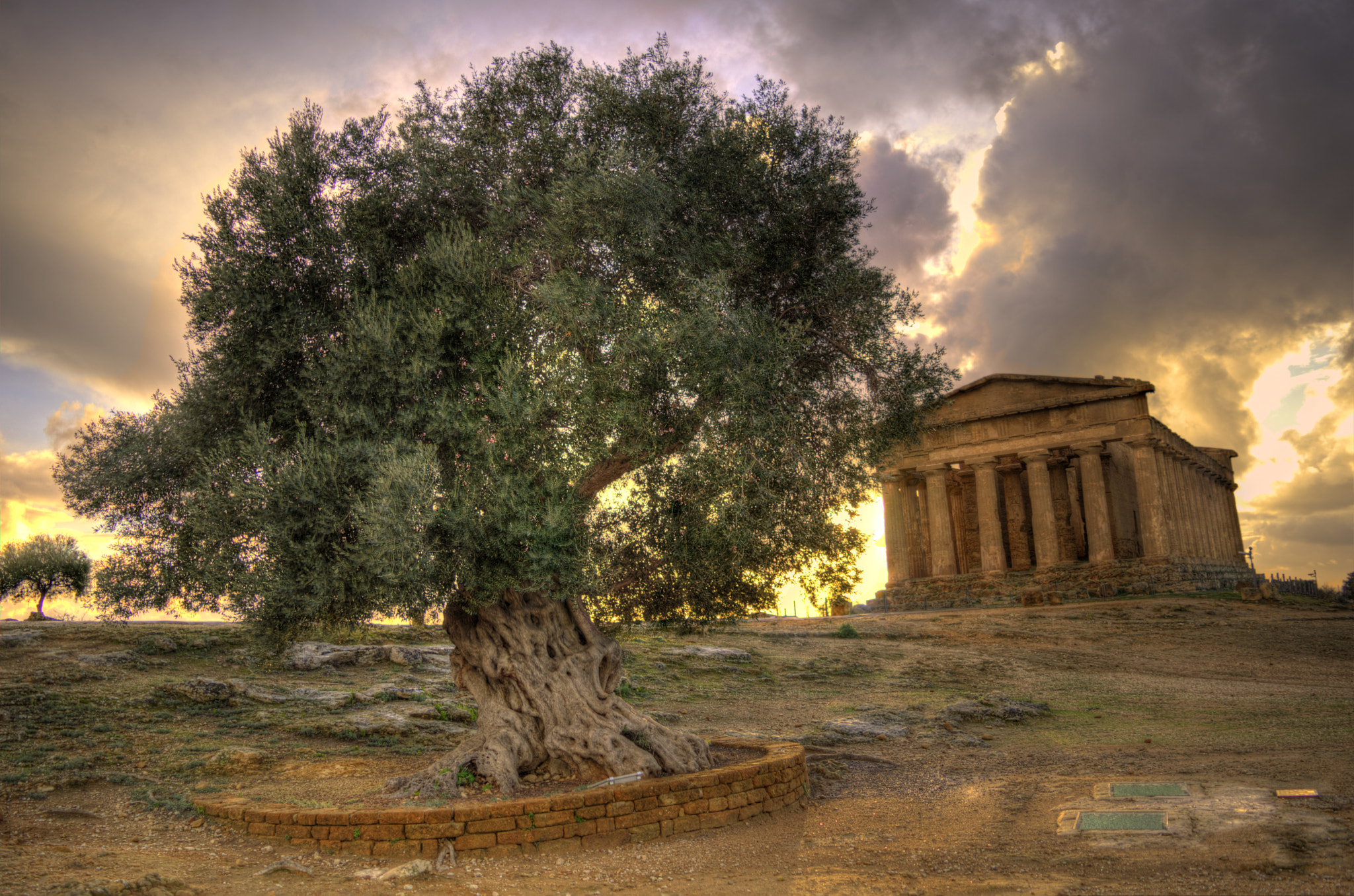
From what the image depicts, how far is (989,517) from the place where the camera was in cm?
4509

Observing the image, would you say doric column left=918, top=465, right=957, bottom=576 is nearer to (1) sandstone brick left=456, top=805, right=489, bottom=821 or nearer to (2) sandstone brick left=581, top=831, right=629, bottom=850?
(2) sandstone brick left=581, top=831, right=629, bottom=850

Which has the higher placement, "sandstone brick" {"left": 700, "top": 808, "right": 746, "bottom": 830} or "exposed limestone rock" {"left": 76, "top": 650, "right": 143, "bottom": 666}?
"exposed limestone rock" {"left": 76, "top": 650, "right": 143, "bottom": 666}

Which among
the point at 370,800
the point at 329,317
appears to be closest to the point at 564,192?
the point at 329,317

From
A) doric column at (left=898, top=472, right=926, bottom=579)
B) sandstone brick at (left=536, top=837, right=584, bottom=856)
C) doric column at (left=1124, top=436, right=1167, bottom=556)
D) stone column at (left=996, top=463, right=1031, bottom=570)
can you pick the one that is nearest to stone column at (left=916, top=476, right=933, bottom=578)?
doric column at (left=898, top=472, right=926, bottom=579)

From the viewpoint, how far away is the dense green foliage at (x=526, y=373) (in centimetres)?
875

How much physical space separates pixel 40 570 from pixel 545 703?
23.0m

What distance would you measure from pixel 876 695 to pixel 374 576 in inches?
522

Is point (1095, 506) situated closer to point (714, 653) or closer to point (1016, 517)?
point (1016, 517)

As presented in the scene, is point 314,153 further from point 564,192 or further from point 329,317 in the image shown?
point 564,192

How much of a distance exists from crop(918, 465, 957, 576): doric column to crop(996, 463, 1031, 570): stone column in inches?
221

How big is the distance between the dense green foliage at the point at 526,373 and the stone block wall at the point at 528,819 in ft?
6.93

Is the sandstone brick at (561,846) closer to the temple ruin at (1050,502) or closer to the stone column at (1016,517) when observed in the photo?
the temple ruin at (1050,502)

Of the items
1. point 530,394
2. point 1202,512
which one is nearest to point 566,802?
point 530,394

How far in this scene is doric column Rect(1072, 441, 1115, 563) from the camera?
42562 millimetres
